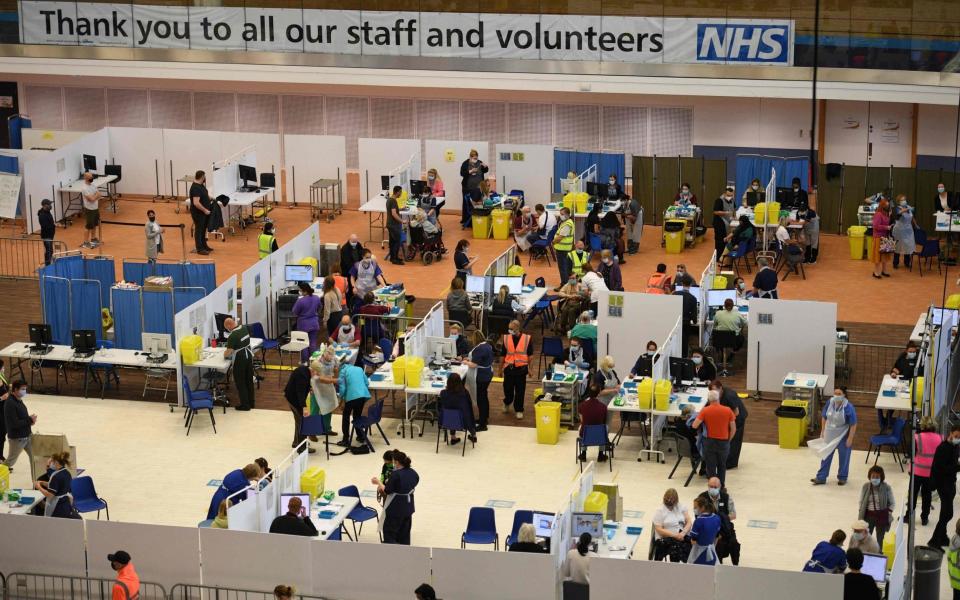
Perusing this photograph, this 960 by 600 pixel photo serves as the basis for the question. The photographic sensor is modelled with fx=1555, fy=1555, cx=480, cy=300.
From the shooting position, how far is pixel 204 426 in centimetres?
2294

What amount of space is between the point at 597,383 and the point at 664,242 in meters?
10.5

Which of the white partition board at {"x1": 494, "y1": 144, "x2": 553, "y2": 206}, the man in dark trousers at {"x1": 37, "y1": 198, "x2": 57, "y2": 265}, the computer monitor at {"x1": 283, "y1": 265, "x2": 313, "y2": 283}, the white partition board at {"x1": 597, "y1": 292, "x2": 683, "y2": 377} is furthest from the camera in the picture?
the white partition board at {"x1": 494, "y1": 144, "x2": 553, "y2": 206}

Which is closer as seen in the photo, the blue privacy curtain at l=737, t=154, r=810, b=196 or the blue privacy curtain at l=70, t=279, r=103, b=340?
the blue privacy curtain at l=70, t=279, r=103, b=340

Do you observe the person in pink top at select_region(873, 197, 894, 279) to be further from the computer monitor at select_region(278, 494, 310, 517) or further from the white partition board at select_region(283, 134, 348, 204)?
the computer monitor at select_region(278, 494, 310, 517)

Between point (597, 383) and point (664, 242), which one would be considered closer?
point (597, 383)

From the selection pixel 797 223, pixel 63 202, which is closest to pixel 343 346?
pixel 797 223

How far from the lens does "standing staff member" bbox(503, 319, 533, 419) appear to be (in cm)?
2289

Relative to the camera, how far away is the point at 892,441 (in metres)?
20.7

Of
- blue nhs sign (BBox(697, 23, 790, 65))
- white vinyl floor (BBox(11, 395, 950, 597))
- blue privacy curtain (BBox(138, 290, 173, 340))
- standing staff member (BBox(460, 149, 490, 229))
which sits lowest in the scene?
white vinyl floor (BBox(11, 395, 950, 597))

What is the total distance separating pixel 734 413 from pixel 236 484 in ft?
21.8

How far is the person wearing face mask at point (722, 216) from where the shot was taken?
101 ft

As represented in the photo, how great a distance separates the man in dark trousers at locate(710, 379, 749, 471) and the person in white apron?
1.02 metres

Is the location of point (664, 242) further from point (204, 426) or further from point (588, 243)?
point (204, 426)

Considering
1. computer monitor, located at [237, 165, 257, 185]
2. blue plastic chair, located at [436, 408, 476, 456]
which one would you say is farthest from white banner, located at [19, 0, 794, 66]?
blue plastic chair, located at [436, 408, 476, 456]
